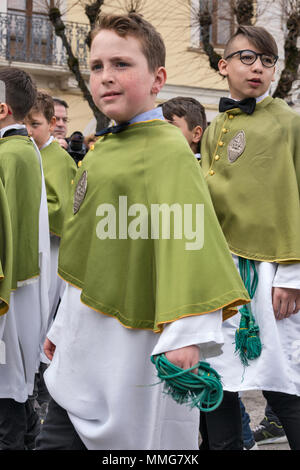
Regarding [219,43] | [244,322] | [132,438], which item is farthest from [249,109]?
[219,43]

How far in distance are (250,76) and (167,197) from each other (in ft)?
4.41

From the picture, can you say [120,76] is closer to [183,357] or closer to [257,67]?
[183,357]

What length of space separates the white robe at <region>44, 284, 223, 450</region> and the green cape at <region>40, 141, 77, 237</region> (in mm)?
2381

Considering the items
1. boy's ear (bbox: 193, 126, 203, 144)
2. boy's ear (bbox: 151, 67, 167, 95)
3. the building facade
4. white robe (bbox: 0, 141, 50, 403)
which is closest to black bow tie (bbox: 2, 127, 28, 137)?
white robe (bbox: 0, 141, 50, 403)

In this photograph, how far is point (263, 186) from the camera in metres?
3.20

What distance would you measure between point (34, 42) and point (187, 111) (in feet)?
47.1

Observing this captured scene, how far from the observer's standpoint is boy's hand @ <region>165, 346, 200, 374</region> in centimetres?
206

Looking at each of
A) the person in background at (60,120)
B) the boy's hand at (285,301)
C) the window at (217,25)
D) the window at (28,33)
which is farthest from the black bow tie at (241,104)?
the window at (28,33)

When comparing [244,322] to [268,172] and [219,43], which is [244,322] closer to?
[268,172]

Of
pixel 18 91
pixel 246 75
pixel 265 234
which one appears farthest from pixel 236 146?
pixel 18 91

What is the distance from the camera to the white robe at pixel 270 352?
123 inches

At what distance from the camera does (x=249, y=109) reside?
3.34m

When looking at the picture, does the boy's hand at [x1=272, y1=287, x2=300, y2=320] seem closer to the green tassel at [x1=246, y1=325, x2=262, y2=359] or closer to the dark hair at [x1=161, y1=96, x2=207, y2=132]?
the green tassel at [x1=246, y1=325, x2=262, y2=359]

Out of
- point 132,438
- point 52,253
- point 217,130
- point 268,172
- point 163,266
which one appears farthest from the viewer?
point 52,253
